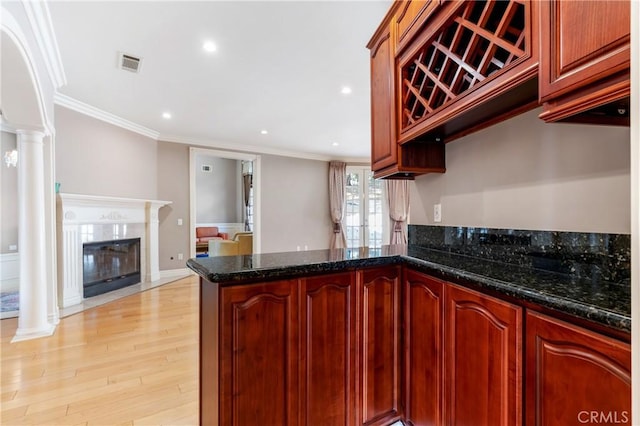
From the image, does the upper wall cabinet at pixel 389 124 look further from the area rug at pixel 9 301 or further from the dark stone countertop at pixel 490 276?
the area rug at pixel 9 301

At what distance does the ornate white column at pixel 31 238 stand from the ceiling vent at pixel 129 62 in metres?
1.13

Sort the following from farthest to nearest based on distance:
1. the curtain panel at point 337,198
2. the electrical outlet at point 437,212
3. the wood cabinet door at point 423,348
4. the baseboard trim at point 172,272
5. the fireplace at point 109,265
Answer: the curtain panel at point 337,198 < the baseboard trim at point 172,272 < the fireplace at point 109,265 < the electrical outlet at point 437,212 < the wood cabinet door at point 423,348

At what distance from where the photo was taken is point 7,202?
5.40 meters

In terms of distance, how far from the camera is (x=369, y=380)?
1.55 metres

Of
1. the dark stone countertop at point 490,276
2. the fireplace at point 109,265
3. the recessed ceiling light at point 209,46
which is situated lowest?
the fireplace at point 109,265

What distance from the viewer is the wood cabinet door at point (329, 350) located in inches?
54.8

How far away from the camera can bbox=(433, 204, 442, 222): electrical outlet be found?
6.82 ft

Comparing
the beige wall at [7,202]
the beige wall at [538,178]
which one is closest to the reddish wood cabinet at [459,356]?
the beige wall at [538,178]

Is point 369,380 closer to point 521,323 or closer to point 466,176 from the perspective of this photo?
point 521,323

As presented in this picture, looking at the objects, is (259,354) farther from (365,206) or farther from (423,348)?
(365,206)

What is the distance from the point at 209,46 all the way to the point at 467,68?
7.32 feet

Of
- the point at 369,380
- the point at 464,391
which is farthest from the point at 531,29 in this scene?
the point at 369,380

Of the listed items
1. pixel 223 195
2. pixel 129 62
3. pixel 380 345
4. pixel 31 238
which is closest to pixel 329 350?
pixel 380 345

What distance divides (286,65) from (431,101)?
1853mm
